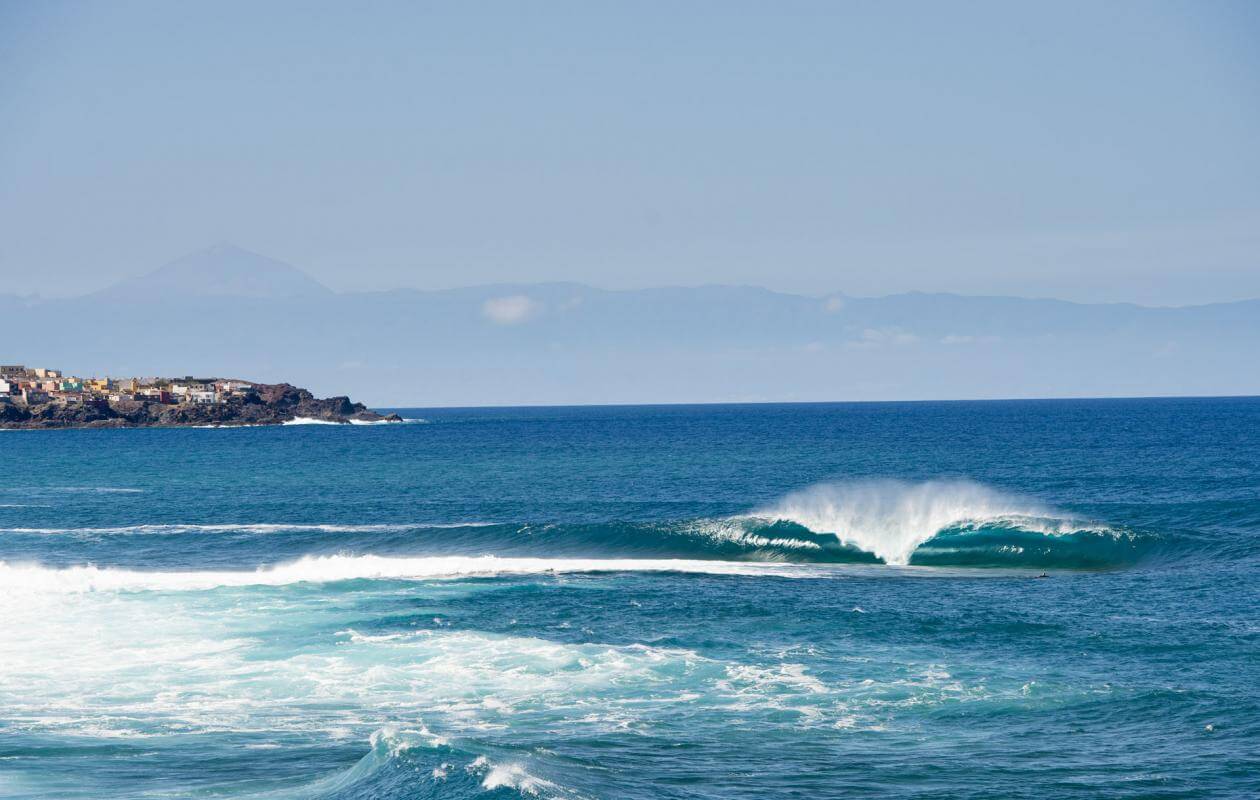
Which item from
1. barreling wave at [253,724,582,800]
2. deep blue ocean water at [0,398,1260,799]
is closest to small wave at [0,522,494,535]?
deep blue ocean water at [0,398,1260,799]

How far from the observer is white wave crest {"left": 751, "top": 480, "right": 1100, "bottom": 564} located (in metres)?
48.2

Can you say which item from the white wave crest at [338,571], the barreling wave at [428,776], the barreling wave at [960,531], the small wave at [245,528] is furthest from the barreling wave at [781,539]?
the barreling wave at [428,776]

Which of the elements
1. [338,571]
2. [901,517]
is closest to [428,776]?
[338,571]

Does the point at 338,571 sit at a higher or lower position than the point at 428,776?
lower

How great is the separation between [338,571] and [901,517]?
23829 millimetres

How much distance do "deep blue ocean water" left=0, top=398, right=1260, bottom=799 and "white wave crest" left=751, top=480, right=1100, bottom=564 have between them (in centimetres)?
25

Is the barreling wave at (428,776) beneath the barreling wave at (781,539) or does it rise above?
beneath

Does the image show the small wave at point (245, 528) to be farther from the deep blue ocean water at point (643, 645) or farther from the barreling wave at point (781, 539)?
the deep blue ocean water at point (643, 645)

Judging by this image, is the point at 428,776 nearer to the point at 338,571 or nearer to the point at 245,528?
the point at 338,571

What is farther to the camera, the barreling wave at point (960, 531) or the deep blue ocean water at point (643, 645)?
the barreling wave at point (960, 531)

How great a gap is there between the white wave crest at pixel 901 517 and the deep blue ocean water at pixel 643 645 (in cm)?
25

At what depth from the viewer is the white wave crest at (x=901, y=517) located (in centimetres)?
4822

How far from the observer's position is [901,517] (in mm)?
51312

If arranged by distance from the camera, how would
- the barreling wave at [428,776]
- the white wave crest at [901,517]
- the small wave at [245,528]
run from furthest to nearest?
1. the small wave at [245,528]
2. the white wave crest at [901,517]
3. the barreling wave at [428,776]
